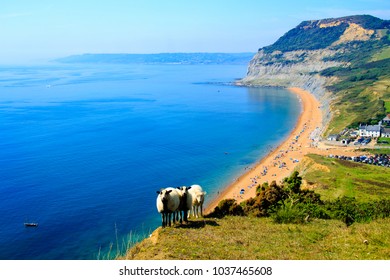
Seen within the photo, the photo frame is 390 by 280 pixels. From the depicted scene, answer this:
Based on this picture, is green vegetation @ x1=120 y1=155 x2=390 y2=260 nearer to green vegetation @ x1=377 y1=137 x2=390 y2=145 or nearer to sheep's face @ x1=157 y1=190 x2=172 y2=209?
sheep's face @ x1=157 y1=190 x2=172 y2=209

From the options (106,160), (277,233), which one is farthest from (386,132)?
(277,233)

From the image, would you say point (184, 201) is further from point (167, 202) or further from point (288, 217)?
point (288, 217)

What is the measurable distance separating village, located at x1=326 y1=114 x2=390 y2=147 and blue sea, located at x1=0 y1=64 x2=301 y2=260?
15.3 m

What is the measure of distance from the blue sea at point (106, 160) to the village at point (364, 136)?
15.3m

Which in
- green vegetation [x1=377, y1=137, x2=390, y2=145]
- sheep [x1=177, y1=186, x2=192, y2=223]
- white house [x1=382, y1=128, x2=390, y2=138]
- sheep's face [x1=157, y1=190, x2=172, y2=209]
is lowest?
green vegetation [x1=377, y1=137, x2=390, y2=145]

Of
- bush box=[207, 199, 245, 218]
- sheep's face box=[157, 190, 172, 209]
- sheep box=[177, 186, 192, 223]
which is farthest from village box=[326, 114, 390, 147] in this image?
sheep's face box=[157, 190, 172, 209]

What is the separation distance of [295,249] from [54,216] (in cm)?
4274

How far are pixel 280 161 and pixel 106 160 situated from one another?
37.0 m

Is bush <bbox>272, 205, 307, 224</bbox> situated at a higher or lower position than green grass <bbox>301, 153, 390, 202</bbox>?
higher

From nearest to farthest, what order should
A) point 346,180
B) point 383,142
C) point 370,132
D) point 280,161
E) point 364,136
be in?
point 346,180
point 280,161
point 383,142
point 364,136
point 370,132

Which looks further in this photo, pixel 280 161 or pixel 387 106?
pixel 387 106

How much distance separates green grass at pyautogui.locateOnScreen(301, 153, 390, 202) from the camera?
137 feet

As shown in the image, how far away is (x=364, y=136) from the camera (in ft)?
287

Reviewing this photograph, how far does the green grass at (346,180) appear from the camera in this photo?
41.8 m
